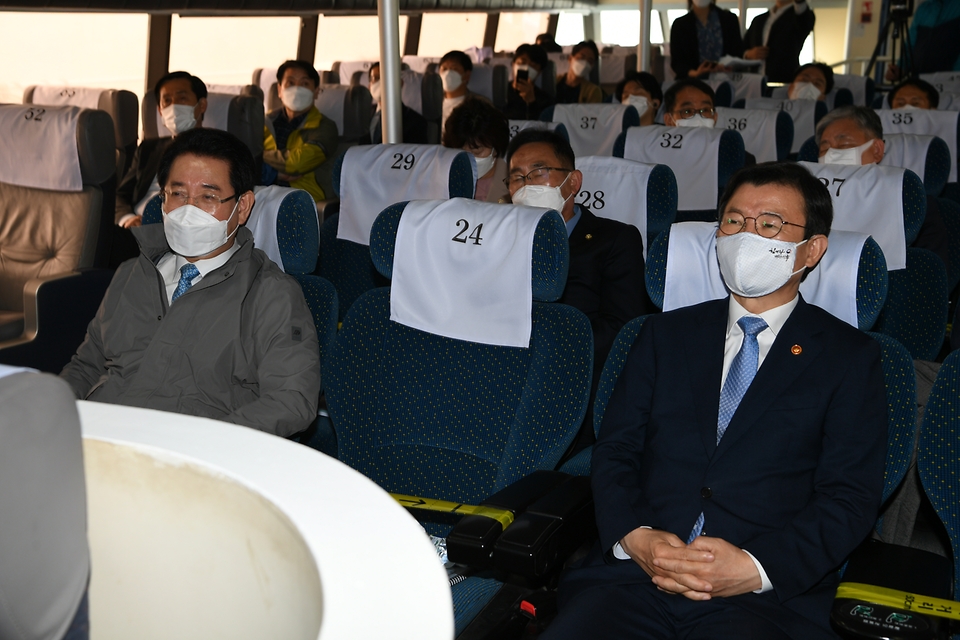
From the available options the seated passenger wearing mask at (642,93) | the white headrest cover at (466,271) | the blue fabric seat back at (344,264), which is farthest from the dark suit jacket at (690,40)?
the white headrest cover at (466,271)

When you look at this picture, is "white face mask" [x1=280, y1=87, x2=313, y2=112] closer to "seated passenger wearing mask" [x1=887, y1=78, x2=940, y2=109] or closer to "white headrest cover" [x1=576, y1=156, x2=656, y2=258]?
"white headrest cover" [x1=576, y1=156, x2=656, y2=258]

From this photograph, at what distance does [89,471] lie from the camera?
Result: 3.30ft

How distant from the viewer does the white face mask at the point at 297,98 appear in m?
5.59

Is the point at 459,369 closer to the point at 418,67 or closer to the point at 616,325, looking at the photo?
the point at 616,325

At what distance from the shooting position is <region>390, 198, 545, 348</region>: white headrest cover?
2111mm

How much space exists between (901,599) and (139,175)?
4237 mm

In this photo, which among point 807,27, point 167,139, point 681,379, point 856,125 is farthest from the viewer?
point 807,27

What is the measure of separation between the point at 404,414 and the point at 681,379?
0.70 meters

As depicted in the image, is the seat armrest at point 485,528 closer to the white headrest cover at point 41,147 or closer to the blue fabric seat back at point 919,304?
the blue fabric seat back at point 919,304

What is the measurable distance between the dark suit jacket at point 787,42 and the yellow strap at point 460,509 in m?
8.33

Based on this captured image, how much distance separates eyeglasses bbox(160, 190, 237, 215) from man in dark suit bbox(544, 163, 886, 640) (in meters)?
1.12

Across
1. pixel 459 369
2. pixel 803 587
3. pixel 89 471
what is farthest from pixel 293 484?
pixel 459 369

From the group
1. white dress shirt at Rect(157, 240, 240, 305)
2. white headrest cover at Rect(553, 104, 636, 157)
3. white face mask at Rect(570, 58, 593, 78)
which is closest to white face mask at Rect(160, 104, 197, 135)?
white headrest cover at Rect(553, 104, 636, 157)

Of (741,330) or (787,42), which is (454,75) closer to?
(787,42)
